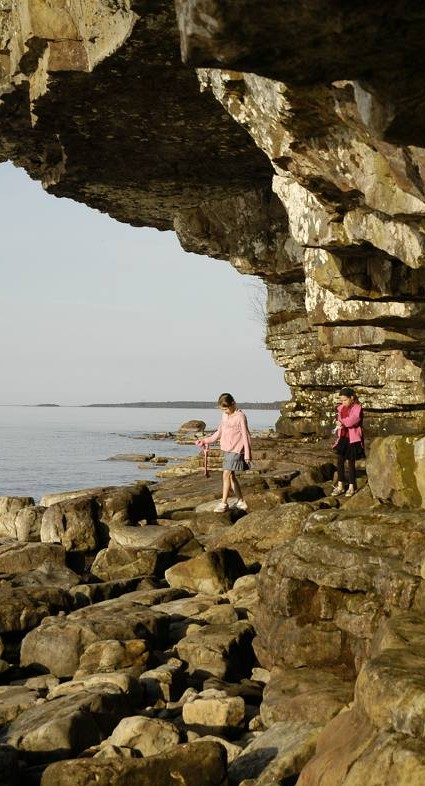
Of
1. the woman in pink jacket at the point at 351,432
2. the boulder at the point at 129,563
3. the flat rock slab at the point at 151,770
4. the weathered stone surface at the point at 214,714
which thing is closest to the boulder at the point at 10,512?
the boulder at the point at 129,563

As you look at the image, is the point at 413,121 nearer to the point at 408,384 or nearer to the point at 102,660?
the point at 102,660

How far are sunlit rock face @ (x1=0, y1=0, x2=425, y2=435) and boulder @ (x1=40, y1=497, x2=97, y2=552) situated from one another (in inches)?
288

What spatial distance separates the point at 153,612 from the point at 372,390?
24.7 metres

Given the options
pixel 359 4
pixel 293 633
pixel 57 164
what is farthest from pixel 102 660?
pixel 57 164

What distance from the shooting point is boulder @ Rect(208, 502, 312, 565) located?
15414mm

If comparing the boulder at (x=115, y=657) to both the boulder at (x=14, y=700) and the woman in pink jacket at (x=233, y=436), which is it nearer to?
the boulder at (x=14, y=700)

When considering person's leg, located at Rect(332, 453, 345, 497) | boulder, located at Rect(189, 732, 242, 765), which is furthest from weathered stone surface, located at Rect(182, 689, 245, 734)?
person's leg, located at Rect(332, 453, 345, 497)

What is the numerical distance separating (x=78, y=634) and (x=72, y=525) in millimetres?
8351

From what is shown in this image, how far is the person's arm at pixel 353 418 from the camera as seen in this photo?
1834cm

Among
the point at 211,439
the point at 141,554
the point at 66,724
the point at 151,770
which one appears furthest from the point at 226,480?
the point at 151,770

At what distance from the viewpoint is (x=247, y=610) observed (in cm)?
1296

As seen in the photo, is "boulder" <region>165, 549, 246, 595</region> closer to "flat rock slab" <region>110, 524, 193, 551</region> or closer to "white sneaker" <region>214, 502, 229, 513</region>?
"flat rock slab" <region>110, 524, 193, 551</region>

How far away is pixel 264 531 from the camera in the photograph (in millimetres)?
15695

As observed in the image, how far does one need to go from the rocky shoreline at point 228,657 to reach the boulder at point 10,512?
18.1 feet
